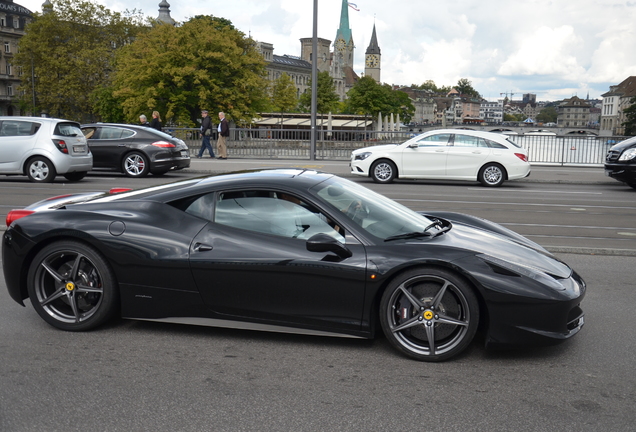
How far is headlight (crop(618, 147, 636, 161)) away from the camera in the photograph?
16.7m

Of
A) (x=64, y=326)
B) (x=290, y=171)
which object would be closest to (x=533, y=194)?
(x=290, y=171)

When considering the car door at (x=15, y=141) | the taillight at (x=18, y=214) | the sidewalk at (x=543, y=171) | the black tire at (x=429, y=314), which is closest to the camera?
the black tire at (x=429, y=314)

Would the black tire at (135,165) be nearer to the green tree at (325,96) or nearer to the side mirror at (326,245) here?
the side mirror at (326,245)

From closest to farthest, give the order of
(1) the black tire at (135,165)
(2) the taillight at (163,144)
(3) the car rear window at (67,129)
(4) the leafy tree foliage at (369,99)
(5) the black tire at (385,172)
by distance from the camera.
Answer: (3) the car rear window at (67,129) < (5) the black tire at (385,172) < (1) the black tire at (135,165) < (2) the taillight at (163,144) < (4) the leafy tree foliage at (369,99)

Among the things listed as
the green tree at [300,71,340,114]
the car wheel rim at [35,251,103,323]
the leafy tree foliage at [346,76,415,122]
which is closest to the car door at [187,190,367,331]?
the car wheel rim at [35,251,103,323]

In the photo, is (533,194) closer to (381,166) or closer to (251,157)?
(381,166)

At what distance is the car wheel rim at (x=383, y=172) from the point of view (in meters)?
17.8

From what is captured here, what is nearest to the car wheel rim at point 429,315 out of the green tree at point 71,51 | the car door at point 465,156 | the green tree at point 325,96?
the car door at point 465,156

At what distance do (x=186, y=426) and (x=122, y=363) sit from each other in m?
1.08

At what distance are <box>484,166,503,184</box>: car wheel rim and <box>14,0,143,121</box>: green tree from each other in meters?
56.7

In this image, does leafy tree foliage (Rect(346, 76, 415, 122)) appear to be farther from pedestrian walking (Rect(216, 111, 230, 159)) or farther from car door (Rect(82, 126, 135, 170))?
car door (Rect(82, 126, 135, 170))

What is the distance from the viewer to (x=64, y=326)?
482 cm

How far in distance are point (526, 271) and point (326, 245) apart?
1.27 meters

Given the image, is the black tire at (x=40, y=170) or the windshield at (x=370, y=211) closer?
the windshield at (x=370, y=211)
